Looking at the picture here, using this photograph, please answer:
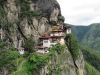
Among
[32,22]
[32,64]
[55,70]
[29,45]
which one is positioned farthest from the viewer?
[32,22]

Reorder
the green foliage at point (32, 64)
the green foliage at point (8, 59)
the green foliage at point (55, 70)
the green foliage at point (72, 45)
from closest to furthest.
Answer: the green foliage at point (8, 59) < the green foliage at point (32, 64) < the green foliage at point (55, 70) < the green foliage at point (72, 45)

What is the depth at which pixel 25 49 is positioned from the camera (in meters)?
97.2

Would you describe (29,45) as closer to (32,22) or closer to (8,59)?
(8,59)

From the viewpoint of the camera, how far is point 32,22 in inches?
4232

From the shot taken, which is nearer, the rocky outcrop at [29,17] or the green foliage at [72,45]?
the rocky outcrop at [29,17]

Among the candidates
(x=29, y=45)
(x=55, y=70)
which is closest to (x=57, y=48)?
(x=55, y=70)

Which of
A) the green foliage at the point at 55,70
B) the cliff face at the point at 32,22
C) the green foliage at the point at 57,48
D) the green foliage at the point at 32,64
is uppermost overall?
the cliff face at the point at 32,22

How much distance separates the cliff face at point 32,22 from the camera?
99.4m

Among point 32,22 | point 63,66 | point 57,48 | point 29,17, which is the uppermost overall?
point 29,17

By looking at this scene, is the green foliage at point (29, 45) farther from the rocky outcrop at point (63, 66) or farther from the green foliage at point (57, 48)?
the rocky outcrop at point (63, 66)

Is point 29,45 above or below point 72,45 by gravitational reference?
above

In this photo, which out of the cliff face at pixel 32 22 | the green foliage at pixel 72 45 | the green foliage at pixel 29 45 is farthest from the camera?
the green foliage at pixel 72 45

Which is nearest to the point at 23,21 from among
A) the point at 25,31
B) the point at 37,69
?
the point at 25,31

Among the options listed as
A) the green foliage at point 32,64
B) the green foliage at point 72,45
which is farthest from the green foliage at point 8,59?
the green foliage at point 72,45
